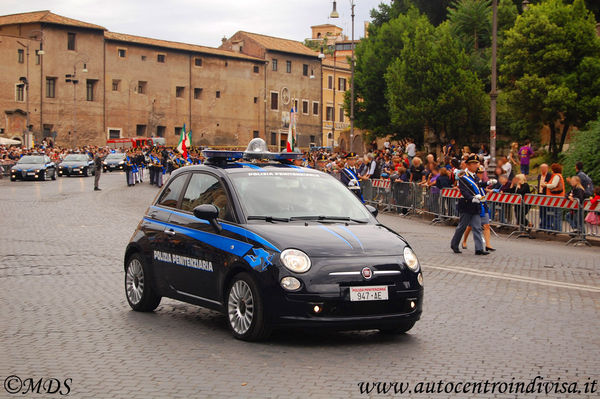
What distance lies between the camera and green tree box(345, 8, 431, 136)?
63.1 metres

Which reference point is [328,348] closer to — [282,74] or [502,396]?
[502,396]

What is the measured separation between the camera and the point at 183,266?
8.61 meters

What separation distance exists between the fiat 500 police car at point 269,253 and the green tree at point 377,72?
53.4 m

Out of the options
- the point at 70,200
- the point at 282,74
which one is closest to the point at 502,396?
the point at 70,200

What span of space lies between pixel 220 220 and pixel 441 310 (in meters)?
2.94

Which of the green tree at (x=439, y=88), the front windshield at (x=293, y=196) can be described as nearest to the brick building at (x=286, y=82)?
the green tree at (x=439, y=88)

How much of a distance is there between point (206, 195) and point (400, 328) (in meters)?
2.42

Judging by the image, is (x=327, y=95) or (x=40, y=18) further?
(x=327, y=95)

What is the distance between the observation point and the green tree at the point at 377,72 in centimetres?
6309

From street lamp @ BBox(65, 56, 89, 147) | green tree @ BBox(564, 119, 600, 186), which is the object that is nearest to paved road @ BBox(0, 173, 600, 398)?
green tree @ BBox(564, 119, 600, 186)

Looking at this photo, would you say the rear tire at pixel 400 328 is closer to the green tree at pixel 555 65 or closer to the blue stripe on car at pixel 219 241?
the blue stripe on car at pixel 219 241

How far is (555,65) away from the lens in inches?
1658

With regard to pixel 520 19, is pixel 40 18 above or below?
above

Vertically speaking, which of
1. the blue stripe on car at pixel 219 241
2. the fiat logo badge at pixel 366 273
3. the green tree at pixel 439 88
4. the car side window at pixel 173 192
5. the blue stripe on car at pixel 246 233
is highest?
the green tree at pixel 439 88
